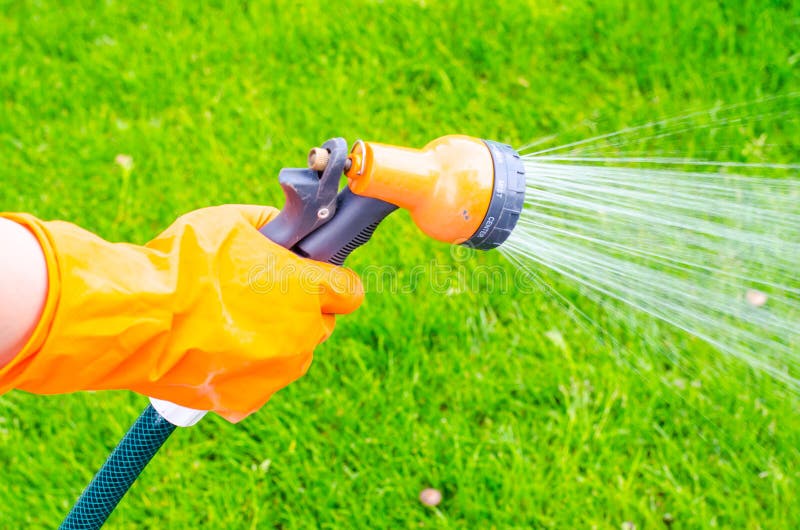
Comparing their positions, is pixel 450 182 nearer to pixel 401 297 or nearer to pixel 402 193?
pixel 402 193

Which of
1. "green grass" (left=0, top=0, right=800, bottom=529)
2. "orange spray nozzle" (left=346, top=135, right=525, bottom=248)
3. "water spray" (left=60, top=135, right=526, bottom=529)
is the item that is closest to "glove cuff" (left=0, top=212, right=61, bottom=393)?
"water spray" (left=60, top=135, right=526, bottom=529)

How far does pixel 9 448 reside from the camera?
2.43m

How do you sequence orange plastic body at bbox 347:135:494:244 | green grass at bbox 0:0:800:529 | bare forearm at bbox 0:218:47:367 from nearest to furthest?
bare forearm at bbox 0:218:47:367 < orange plastic body at bbox 347:135:494:244 < green grass at bbox 0:0:800:529

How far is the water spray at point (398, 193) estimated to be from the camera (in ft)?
4.45

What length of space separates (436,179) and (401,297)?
1244 mm

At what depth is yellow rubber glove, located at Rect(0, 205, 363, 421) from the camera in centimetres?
125

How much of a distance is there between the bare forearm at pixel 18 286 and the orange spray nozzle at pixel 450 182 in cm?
53

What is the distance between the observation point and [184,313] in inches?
54.0

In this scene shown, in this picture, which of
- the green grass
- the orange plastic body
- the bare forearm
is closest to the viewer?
the bare forearm

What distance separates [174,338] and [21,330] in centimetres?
25

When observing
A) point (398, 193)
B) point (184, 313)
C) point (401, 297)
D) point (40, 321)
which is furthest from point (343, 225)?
point (401, 297)

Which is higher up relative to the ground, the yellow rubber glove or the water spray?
the water spray

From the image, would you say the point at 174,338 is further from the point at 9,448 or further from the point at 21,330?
the point at 9,448

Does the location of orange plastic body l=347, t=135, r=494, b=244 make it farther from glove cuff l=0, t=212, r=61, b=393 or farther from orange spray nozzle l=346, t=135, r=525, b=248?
glove cuff l=0, t=212, r=61, b=393
